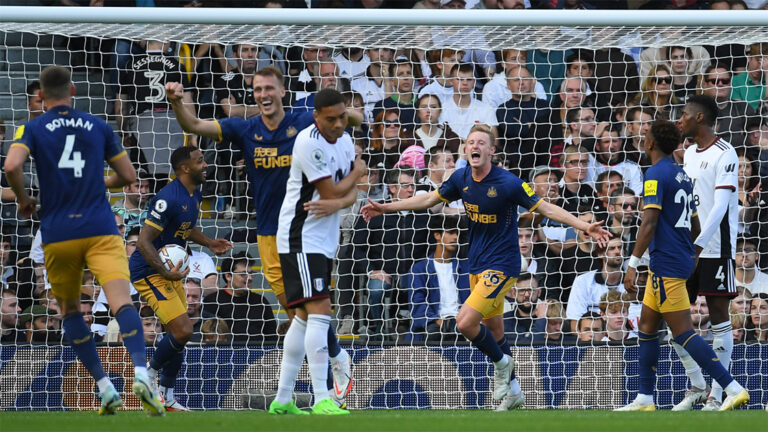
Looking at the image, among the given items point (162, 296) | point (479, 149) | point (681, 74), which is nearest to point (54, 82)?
point (162, 296)

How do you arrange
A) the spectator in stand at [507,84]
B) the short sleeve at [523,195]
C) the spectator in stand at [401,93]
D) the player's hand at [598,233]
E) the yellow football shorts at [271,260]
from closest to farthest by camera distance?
the player's hand at [598,233]
the yellow football shorts at [271,260]
the short sleeve at [523,195]
the spectator in stand at [401,93]
the spectator in stand at [507,84]

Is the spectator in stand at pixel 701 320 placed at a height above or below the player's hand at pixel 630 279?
below

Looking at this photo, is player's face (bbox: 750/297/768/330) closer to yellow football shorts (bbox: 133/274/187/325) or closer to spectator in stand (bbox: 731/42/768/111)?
spectator in stand (bbox: 731/42/768/111)

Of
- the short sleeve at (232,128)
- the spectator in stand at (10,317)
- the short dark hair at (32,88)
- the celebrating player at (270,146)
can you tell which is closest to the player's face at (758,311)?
the celebrating player at (270,146)

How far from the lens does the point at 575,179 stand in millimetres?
10258

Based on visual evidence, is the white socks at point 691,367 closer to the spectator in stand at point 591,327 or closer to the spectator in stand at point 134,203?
the spectator in stand at point 591,327

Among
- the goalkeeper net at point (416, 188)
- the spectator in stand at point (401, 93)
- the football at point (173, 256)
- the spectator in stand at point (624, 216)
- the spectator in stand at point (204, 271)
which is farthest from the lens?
the spectator in stand at point (401, 93)

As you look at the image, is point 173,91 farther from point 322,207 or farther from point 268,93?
point 322,207

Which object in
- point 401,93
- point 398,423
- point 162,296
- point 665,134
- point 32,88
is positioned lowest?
point 398,423

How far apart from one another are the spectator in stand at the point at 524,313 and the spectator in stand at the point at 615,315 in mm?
611

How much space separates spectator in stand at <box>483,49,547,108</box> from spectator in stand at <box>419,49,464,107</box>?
0.42 metres

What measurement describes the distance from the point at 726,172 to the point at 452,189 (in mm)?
2199

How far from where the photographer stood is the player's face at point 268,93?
7.37 metres

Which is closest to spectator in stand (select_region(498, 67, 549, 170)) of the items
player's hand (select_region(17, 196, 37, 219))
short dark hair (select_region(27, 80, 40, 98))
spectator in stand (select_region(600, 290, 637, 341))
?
spectator in stand (select_region(600, 290, 637, 341))
